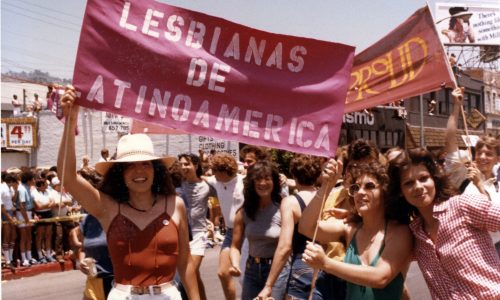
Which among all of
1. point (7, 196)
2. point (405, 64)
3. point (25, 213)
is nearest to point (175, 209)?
point (405, 64)

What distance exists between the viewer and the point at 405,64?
541 cm

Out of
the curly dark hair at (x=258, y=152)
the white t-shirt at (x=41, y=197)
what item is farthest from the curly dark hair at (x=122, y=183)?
the white t-shirt at (x=41, y=197)

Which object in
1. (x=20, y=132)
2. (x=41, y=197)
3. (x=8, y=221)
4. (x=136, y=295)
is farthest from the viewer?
(x=20, y=132)

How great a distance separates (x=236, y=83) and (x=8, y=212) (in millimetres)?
8854

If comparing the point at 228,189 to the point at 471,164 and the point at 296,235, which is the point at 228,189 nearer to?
the point at 296,235

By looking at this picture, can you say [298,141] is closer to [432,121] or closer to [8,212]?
[8,212]

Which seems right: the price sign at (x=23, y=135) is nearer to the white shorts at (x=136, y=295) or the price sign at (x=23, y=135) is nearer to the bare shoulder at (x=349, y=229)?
the white shorts at (x=136, y=295)

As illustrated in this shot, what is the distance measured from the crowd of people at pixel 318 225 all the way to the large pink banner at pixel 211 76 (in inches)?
9.3

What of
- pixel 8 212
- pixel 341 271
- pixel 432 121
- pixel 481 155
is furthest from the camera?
pixel 432 121

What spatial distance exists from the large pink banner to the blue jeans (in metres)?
1.27

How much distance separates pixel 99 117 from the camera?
2542 centimetres

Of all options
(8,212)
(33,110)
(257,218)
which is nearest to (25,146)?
(33,110)

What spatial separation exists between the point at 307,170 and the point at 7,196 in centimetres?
813

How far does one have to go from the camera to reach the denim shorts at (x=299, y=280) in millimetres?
5500
